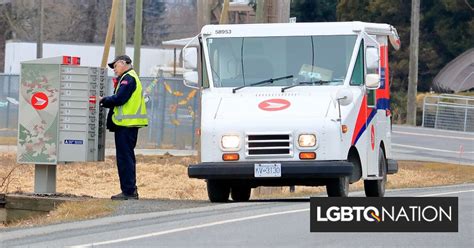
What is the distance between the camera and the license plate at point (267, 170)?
1608 centimetres

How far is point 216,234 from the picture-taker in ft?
41.0

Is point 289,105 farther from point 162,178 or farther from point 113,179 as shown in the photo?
point 162,178

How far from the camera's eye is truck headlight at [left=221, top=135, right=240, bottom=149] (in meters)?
16.2

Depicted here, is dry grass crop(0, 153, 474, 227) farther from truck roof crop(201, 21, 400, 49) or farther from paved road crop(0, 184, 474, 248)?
paved road crop(0, 184, 474, 248)

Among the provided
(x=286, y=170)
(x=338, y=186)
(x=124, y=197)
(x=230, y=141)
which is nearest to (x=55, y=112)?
(x=124, y=197)

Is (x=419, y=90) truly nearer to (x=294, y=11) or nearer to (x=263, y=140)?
(x=294, y=11)

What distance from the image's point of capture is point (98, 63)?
183 ft

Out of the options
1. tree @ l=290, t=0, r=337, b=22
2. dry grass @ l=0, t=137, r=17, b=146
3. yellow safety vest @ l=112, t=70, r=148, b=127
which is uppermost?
tree @ l=290, t=0, r=337, b=22

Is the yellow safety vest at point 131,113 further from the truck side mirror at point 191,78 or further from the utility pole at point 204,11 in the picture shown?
the utility pole at point 204,11

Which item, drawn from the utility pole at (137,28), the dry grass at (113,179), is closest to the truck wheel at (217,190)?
the dry grass at (113,179)

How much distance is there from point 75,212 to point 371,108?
4456mm

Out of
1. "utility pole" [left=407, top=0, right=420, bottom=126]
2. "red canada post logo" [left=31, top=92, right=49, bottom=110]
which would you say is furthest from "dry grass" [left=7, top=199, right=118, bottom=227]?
"utility pole" [left=407, top=0, right=420, bottom=126]

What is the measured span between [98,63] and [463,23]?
16.1m

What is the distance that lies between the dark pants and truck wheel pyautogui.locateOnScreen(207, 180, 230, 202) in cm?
104
